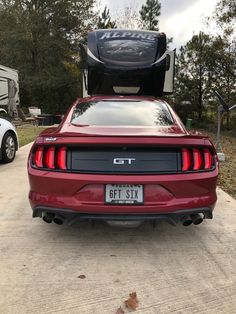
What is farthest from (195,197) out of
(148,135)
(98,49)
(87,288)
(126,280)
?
(98,49)

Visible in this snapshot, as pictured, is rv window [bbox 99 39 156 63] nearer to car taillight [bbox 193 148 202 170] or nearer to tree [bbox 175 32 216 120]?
car taillight [bbox 193 148 202 170]

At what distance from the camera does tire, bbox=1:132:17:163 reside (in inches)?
324

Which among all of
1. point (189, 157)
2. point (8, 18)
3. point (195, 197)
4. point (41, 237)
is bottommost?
point (41, 237)

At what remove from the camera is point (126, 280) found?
326cm

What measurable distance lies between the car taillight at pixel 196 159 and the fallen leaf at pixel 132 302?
1238 mm

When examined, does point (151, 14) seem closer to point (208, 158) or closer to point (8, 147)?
point (8, 147)

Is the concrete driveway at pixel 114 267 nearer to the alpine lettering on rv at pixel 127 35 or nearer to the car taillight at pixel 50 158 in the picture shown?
the car taillight at pixel 50 158

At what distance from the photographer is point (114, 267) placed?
3494mm

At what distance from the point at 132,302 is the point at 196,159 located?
1447mm

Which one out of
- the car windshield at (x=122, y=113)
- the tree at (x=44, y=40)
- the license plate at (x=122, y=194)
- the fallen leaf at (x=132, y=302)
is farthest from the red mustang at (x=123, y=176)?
the tree at (x=44, y=40)

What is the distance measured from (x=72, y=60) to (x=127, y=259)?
102 feet

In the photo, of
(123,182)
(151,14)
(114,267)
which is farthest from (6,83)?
(114,267)

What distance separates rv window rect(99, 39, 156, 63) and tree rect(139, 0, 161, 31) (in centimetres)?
2394

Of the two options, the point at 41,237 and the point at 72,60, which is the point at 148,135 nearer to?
the point at 41,237
